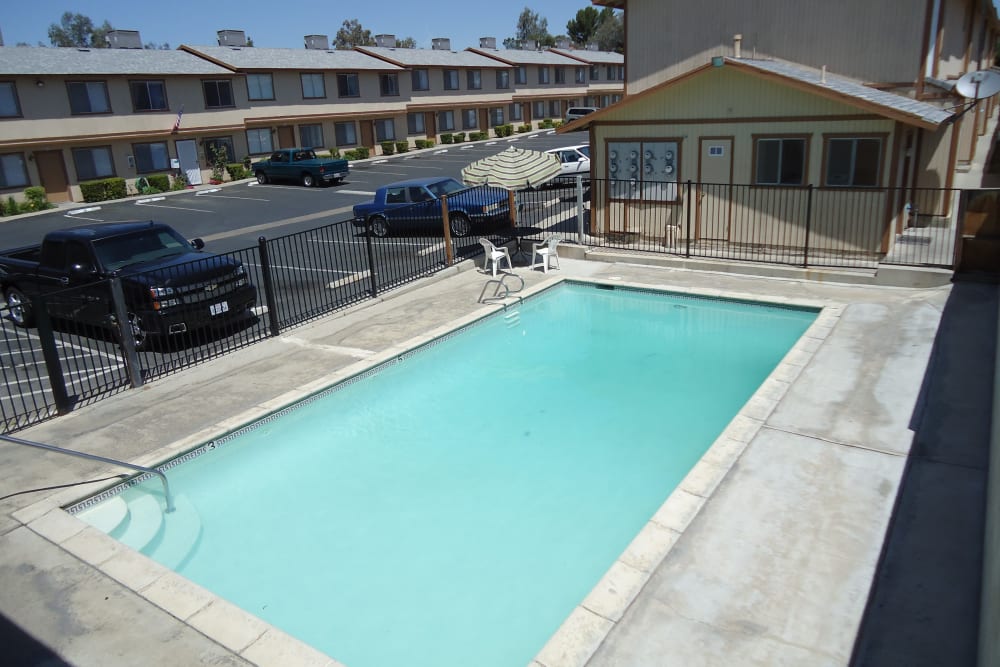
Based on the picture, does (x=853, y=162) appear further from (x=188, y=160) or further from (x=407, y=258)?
(x=188, y=160)

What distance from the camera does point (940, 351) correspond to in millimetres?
10008

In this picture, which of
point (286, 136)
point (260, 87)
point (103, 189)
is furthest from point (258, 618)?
point (286, 136)

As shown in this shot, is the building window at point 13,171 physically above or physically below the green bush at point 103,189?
above

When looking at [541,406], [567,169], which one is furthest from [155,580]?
[567,169]

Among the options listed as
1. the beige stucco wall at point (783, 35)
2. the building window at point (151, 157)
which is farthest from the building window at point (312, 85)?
the beige stucco wall at point (783, 35)

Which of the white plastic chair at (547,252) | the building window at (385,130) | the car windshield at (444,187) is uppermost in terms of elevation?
the building window at (385,130)

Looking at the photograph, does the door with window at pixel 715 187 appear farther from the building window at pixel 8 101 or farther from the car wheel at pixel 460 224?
the building window at pixel 8 101

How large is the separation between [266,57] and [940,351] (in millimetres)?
42554

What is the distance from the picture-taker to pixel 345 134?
153ft

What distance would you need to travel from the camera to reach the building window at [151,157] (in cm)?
3638

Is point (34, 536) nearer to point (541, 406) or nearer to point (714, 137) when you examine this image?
point (541, 406)

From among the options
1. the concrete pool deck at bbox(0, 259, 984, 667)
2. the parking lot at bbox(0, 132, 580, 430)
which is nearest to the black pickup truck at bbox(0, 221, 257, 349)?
the parking lot at bbox(0, 132, 580, 430)

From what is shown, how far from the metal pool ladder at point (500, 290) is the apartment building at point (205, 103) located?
27.5 metres

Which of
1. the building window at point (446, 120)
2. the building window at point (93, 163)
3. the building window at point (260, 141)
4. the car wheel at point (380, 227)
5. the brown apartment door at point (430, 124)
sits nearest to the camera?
the car wheel at point (380, 227)
